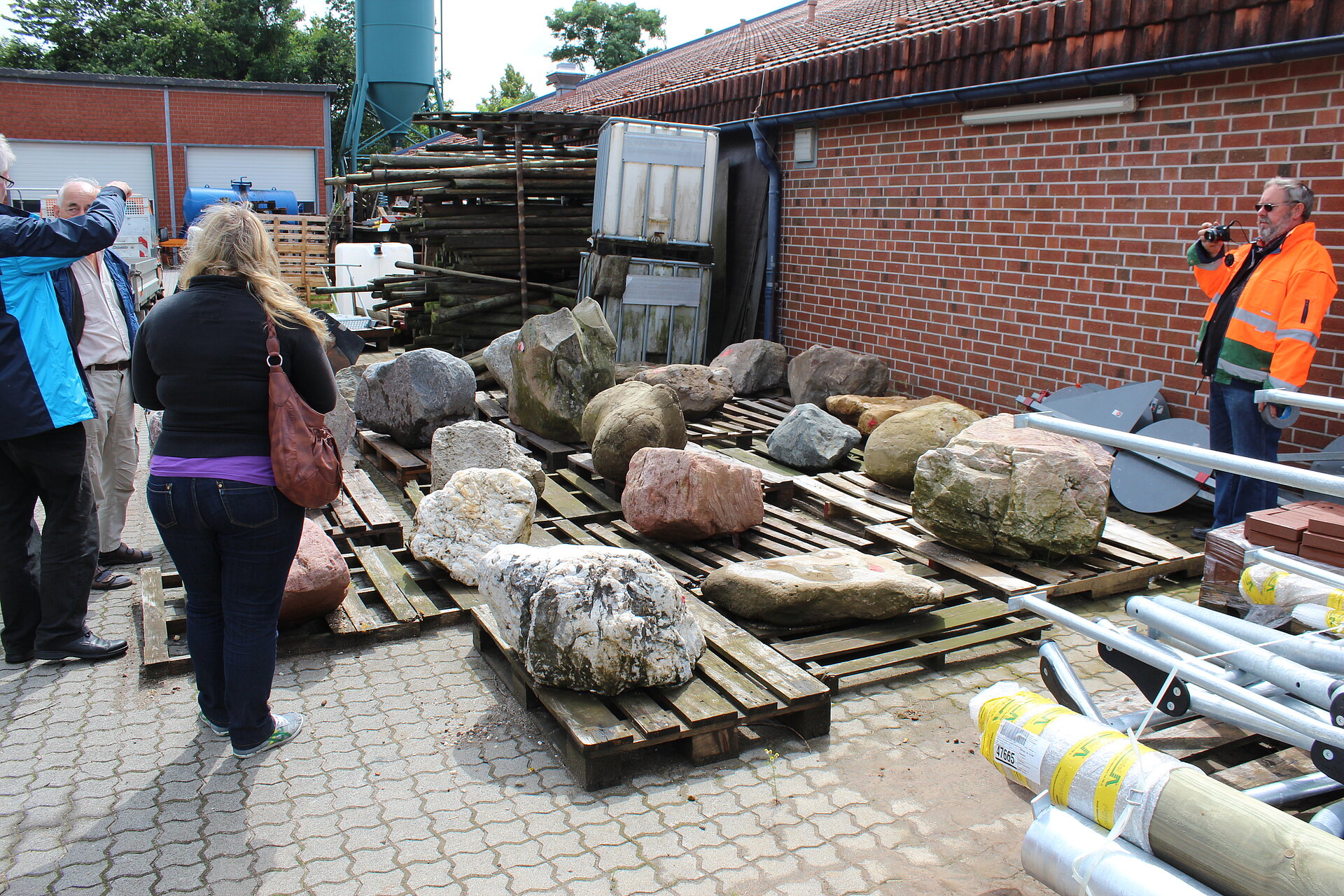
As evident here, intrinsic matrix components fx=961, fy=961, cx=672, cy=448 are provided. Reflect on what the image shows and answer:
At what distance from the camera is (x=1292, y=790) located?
282 cm

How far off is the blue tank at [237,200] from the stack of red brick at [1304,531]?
83.6 feet

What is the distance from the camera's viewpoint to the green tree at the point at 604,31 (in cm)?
4991

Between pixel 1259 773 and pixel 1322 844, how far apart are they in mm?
1585

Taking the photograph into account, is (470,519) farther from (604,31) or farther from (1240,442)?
(604,31)

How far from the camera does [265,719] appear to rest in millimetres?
3479

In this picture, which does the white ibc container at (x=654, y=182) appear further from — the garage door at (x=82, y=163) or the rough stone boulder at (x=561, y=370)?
the garage door at (x=82, y=163)

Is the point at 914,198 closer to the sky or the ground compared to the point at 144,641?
closer to the sky

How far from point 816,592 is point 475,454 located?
2.69 m

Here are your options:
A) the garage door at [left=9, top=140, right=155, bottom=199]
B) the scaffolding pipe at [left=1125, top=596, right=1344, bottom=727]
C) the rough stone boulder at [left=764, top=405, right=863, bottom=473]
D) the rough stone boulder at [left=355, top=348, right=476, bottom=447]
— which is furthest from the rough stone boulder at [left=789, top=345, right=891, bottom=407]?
the garage door at [left=9, top=140, right=155, bottom=199]

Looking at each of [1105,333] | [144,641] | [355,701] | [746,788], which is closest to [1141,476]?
[1105,333]

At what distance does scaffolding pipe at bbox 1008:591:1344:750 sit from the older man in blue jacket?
3827mm

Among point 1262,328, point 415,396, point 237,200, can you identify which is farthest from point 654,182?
point 237,200

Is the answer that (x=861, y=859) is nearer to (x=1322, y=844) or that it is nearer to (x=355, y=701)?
(x=1322, y=844)

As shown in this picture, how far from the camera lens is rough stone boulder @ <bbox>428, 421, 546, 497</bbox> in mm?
6090
